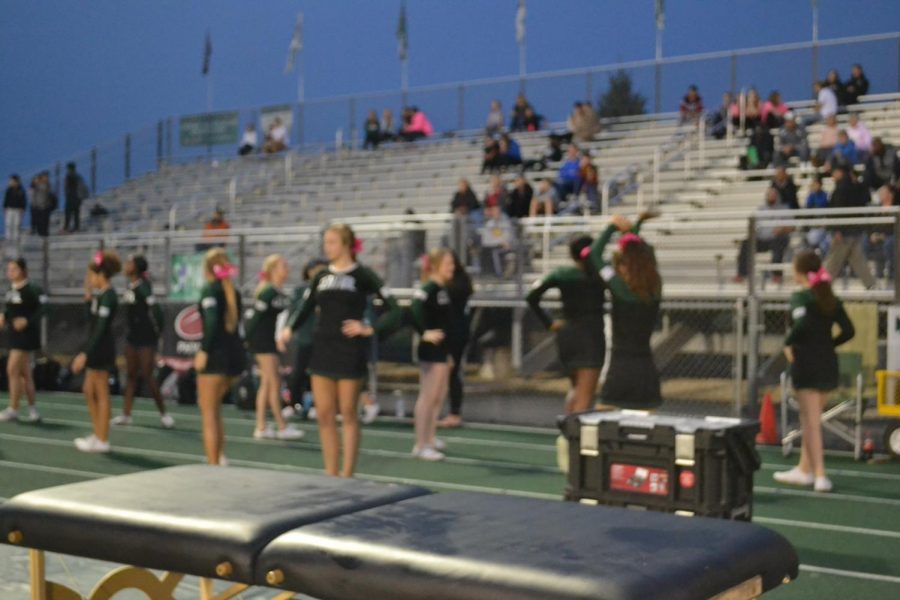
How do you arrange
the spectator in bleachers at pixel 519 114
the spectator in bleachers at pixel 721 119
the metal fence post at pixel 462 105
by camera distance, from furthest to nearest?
the metal fence post at pixel 462 105
the spectator in bleachers at pixel 519 114
the spectator in bleachers at pixel 721 119

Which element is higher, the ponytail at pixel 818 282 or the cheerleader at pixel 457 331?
the ponytail at pixel 818 282

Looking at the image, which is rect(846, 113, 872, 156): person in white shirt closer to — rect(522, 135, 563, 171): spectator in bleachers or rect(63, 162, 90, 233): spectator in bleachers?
rect(522, 135, 563, 171): spectator in bleachers

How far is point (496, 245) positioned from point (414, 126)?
16085mm

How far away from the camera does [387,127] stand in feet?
105

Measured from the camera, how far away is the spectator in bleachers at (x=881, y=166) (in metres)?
17.8

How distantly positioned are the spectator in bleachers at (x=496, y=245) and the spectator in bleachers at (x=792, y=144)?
7.06 m

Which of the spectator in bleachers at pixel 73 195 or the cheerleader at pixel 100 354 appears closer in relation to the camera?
the cheerleader at pixel 100 354

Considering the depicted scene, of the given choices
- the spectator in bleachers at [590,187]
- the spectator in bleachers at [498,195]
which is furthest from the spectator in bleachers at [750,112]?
the spectator in bleachers at [498,195]

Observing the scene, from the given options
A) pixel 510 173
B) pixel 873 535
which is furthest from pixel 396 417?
pixel 510 173

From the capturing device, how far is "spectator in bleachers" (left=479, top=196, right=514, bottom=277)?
50.7 ft

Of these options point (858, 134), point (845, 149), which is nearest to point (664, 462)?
point (845, 149)

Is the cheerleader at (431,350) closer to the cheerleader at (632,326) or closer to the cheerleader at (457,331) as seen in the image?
the cheerleader at (457,331)

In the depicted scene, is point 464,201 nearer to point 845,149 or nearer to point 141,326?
point 845,149

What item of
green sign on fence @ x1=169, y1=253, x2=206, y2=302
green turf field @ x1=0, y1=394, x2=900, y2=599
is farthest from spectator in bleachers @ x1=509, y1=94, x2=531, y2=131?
green turf field @ x1=0, y1=394, x2=900, y2=599
